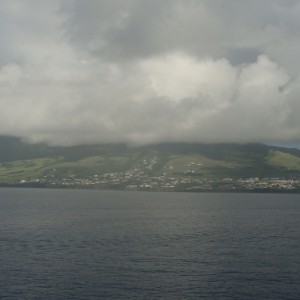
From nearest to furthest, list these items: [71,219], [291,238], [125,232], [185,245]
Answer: [185,245], [291,238], [125,232], [71,219]

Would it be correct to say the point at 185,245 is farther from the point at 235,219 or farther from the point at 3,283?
the point at 235,219

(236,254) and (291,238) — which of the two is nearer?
(236,254)

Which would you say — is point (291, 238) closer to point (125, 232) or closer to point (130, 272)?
point (125, 232)

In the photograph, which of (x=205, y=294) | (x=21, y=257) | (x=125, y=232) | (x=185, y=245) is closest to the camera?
(x=205, y=294)

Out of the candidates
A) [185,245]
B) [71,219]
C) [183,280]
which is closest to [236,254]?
[185,245]

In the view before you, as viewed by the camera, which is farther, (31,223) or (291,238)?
(31,223)

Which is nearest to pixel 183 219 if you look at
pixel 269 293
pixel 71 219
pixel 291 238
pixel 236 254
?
pixel 71 219

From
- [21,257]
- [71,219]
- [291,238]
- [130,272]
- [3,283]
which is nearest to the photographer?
[3,283]

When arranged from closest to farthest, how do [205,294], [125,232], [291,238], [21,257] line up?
[205,294]
[21,257]
[291,238]
[125,232]
